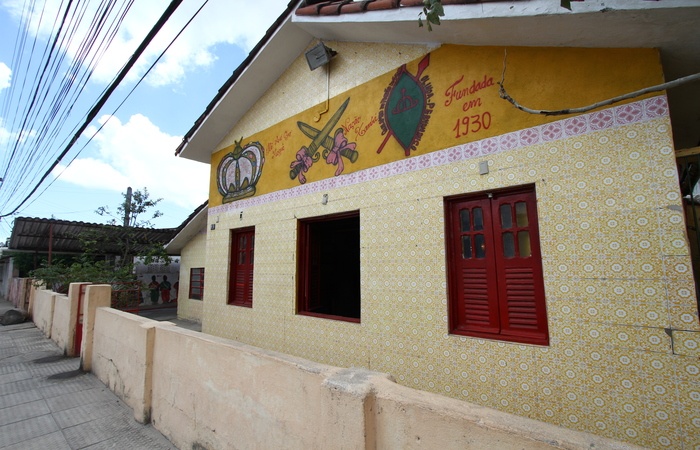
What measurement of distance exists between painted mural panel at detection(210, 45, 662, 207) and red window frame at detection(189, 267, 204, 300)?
6.44m

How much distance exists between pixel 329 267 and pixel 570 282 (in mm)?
4568

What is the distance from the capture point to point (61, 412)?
428 cm

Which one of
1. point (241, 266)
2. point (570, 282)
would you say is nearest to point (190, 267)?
point (241, 266)

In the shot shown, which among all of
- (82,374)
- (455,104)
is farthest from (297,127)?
(82,374)

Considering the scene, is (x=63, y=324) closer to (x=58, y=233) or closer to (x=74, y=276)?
(x=74, y=276)

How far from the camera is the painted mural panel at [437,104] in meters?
3.05

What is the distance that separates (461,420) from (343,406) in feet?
2.17

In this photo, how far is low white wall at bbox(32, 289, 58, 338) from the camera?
8884mm

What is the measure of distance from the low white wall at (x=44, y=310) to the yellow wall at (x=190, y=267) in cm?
365

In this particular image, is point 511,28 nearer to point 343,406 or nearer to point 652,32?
point 652,32

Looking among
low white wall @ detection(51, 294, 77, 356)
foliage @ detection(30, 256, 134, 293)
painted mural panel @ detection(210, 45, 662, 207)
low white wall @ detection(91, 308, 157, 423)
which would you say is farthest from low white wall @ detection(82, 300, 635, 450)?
foliage @ detection(30, 256, 134, 293)

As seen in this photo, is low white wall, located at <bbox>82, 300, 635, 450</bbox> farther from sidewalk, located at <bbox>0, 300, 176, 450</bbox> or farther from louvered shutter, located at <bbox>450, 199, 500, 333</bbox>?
louvered shutter, located at <bbox>450, 199, 500, 333</bbox>

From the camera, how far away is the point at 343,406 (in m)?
1.74

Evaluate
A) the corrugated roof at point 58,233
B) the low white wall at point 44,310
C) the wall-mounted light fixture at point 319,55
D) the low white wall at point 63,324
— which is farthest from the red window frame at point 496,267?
the corrugated roof at point 58,233
